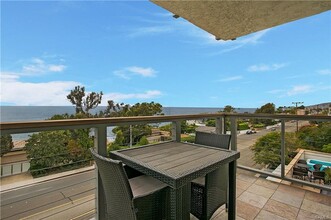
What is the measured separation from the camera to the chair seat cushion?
1513 millimetres

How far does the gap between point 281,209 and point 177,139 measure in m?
1.55

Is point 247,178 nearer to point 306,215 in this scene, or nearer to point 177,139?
point 306,215

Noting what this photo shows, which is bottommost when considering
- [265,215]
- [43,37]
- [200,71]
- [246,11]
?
[265,215]

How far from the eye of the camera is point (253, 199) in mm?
2566

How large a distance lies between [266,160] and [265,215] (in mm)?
1590

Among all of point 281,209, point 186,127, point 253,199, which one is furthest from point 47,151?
point 281,209

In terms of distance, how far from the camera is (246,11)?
2098mm

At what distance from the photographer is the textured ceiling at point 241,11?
1922 mm

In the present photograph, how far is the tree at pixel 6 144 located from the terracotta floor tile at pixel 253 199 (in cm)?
267

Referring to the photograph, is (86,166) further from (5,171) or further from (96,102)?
(96,102)

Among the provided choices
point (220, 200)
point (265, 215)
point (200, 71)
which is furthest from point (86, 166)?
point (200, 71)

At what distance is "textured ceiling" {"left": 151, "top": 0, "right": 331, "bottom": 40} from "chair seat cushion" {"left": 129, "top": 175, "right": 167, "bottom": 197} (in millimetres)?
1817

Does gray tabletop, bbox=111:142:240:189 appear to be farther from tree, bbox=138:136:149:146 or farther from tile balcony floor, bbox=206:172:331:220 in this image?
tile balcony floor, bbox=206:172:331:220

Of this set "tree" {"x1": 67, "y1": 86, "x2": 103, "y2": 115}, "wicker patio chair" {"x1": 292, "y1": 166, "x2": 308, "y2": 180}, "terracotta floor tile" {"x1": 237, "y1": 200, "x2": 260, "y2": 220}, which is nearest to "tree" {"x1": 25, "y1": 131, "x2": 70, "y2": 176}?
"terracotta floor tile" {"x1": 237, "y1": 200, "x2": 260, "y2": 220}
